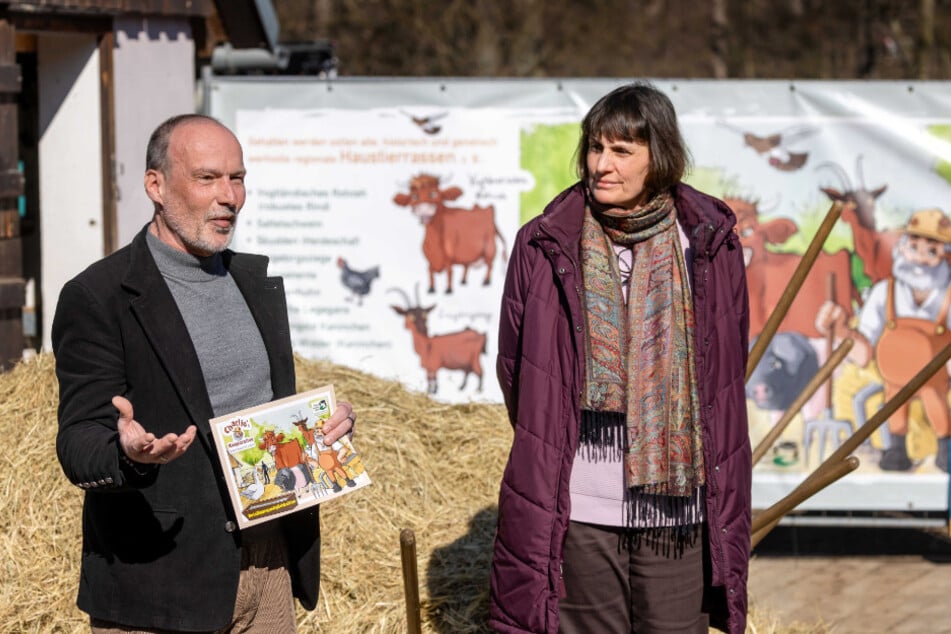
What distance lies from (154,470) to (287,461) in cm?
32

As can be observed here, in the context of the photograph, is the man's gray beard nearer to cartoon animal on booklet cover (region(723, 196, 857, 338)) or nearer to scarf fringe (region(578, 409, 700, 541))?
cartoon animal on booklet cover (region(723, 196, 857, 338))

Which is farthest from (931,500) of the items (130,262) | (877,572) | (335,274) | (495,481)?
(130,262)

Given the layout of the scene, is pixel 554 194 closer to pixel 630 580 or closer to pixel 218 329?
pixel 630 580

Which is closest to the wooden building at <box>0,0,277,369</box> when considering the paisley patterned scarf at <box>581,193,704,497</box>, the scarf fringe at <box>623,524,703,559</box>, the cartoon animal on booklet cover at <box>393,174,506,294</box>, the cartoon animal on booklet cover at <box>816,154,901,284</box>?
the cartoon animal on booklet cover at <box>393,174,506,294</box>

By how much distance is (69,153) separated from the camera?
713 cm

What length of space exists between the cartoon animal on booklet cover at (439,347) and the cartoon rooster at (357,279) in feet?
0.59

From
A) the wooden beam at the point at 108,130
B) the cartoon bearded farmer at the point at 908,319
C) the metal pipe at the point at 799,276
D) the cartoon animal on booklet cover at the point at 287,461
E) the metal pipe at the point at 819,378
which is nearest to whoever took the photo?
the cartoon animal on booklet cover at the point at 287,461

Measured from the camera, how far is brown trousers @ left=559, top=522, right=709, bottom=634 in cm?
315

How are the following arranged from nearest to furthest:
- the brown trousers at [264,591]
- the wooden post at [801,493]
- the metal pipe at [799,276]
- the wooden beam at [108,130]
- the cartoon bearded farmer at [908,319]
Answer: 1. the brown trousers at [264,591]
2. the wooden post at [801,493]
3. the metal pipe at [799,276]
4. the cartoon bearded farmer at [908,319]
5. the wooden beam at [108,130]

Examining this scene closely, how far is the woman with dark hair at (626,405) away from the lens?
10.2 ft

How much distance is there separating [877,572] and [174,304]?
473 cm

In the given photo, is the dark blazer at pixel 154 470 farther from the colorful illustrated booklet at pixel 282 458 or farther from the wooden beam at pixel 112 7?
the wooden beam at pixel 112 7

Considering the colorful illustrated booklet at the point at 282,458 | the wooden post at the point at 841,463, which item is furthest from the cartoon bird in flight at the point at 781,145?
the colorful illustrated booklet at the point at 282,458

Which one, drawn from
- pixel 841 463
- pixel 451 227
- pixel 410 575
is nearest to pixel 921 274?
pixel 451 227
